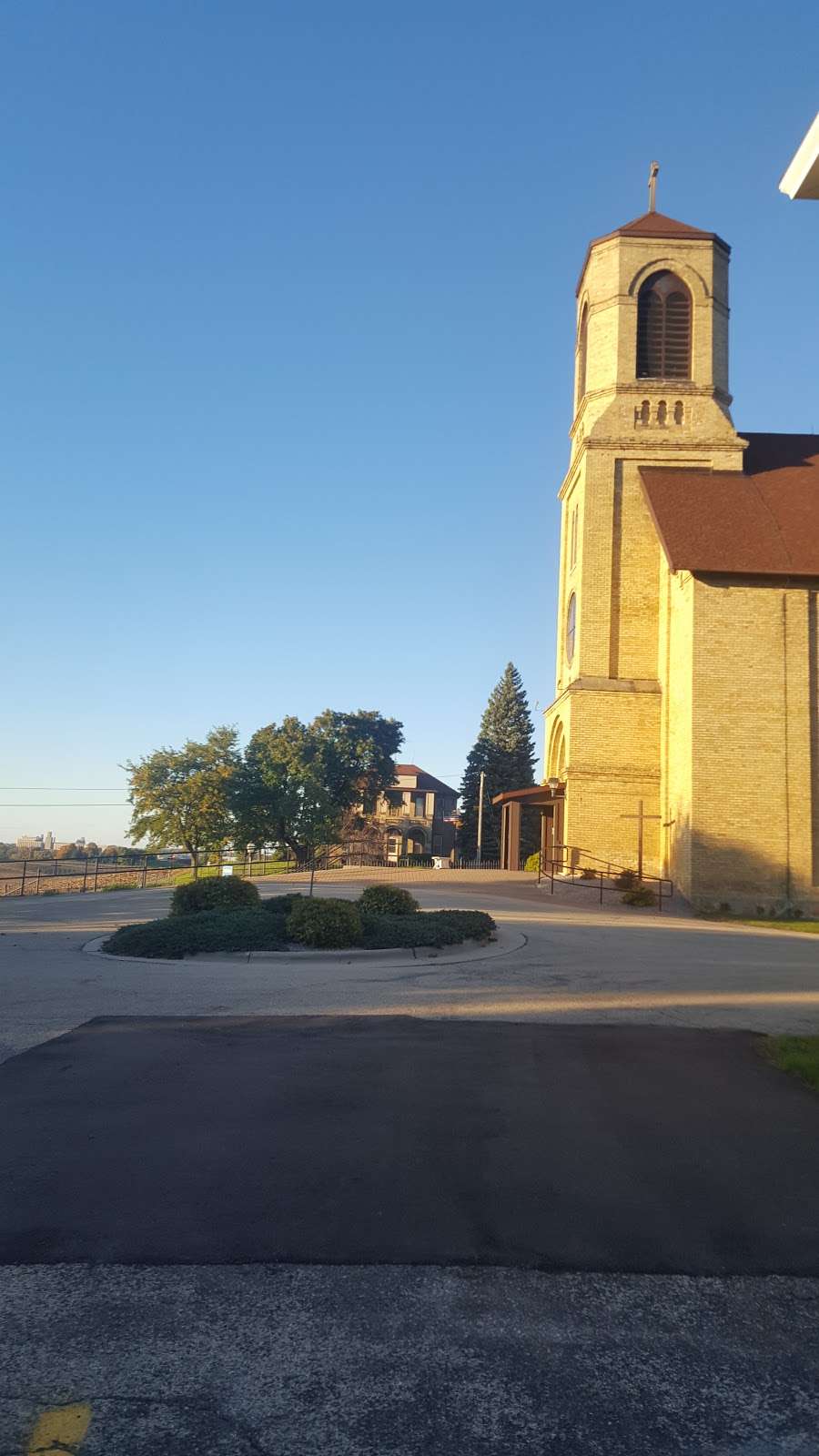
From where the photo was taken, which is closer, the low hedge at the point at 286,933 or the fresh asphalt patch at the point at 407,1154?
the fresh asphalt patch at the point at 407,1154

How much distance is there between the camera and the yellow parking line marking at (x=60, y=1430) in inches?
114

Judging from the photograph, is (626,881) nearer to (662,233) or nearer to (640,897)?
(640,897)

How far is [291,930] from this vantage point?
14.4m

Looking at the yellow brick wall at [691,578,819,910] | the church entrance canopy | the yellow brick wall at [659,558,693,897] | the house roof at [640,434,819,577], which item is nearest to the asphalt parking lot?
the yellow brick wall at [691,578,819,910]

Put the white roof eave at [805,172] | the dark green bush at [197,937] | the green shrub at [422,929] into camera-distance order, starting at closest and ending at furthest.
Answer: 1. the white roof eave at [805,172]
2. the dark green bush at [197,937]
3. the green shrub at [422,929]

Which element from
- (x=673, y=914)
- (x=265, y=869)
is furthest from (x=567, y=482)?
(x=265, y=869)

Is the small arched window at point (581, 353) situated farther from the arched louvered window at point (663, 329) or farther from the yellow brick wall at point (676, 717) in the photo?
the yellow brick wall at point (676, 717)

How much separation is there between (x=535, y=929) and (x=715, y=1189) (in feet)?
44.5

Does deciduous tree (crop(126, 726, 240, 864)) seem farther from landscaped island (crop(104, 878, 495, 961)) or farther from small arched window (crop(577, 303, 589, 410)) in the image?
landscaped island (crop(104, 878, 495, 961))

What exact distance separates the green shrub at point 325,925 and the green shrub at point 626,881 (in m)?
15.1

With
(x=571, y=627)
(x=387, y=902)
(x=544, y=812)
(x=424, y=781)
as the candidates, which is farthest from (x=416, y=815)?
(x=387, y=902)

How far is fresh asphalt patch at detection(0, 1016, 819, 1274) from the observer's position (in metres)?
4.36

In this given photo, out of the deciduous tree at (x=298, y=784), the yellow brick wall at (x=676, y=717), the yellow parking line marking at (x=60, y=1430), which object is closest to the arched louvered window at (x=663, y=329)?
the yellow brick wall at (x=676, y=717)

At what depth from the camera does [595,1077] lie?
24.0 feet
